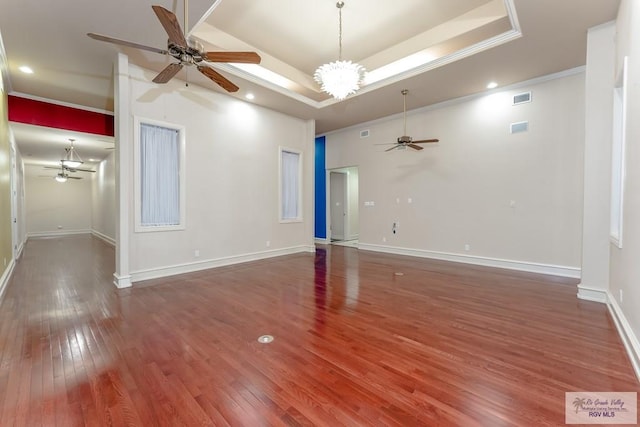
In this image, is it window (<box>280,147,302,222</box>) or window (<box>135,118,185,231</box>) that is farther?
window (<box>280,147,302,222</box>)

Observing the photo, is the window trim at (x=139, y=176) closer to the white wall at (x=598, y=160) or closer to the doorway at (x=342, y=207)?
the doorway at (x=342, y=207)

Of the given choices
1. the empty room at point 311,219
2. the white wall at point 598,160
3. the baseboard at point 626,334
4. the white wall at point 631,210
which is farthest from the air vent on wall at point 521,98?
the baseboard at point 626,334

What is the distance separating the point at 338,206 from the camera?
32.2ft

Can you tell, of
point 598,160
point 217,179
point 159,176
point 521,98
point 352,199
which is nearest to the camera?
point 598,160

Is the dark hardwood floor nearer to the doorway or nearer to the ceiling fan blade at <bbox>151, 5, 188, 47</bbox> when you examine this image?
the ceiling fan blade at <bbox>151, 5, 188, 47</bbox>

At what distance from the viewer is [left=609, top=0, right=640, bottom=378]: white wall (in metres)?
2.36

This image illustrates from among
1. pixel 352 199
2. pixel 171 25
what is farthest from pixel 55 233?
pixel 171 25

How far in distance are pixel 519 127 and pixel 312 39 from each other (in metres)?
4.25

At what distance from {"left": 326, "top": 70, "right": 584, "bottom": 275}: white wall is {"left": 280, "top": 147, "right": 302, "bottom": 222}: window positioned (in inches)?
76.7

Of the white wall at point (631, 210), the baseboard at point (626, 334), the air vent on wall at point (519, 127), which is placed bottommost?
the baseboard at point (626, 334)

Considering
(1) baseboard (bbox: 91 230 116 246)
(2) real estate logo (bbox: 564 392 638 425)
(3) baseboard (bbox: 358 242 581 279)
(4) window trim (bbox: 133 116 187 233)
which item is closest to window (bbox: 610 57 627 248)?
(3) baseboard (bbox: 358 242 581 279)

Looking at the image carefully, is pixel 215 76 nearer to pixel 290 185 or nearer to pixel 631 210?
pixel 290 185

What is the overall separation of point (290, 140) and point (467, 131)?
416 centimetres

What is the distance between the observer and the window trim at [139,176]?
4605mm
